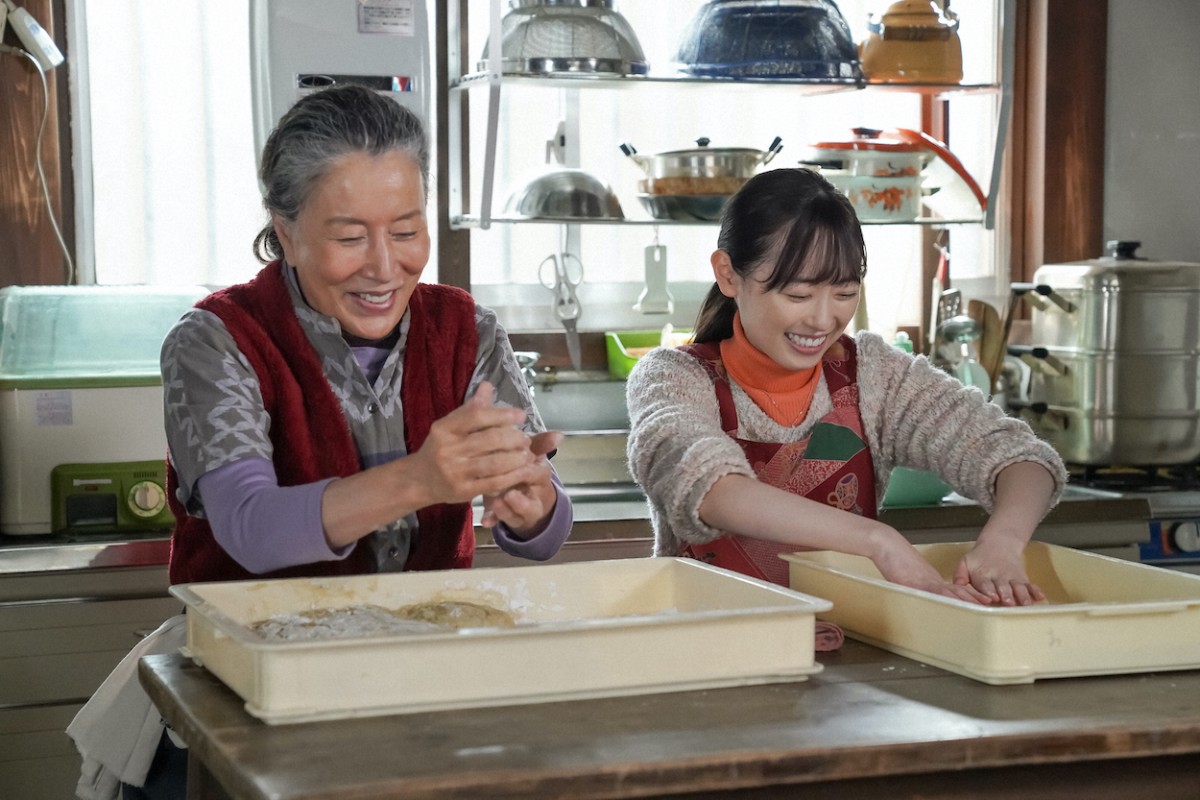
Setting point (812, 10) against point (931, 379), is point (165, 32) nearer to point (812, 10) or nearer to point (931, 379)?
point (812, 10)

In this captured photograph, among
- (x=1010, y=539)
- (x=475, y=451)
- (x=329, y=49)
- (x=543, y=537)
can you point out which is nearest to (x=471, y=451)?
(x=475, y=451)

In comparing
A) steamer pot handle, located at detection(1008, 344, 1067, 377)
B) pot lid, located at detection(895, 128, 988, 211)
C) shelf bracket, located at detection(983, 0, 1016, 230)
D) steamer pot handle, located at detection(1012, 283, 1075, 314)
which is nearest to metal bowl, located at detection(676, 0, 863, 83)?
pot lid, located at detection(895, 128, 988, 211)

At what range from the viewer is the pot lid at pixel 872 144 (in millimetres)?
2965

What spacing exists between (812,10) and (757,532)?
4.89 feet

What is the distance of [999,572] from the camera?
1588mm

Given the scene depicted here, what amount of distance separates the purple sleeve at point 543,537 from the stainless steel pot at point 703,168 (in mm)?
1285

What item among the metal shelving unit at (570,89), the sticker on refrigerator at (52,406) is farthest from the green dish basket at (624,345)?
the sticker on refrigerator at (52,406)

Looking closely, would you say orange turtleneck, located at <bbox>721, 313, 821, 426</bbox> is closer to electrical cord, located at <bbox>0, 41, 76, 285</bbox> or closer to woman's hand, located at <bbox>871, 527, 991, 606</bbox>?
woman's hand, located at <bbox>871, 527, 991, 606</bbox>

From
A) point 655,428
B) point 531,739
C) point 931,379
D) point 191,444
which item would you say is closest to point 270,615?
point 191,444

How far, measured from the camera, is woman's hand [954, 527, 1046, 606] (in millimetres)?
1560

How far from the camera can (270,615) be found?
1360 millimetres

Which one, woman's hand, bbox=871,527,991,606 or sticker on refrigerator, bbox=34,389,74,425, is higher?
sticker on refrigerator, bbox=34,389,74,425

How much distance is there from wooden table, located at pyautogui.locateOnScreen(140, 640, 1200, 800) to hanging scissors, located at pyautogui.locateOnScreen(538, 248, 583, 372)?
183 cm

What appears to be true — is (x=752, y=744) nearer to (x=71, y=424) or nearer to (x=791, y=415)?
(x=791, y=415)
